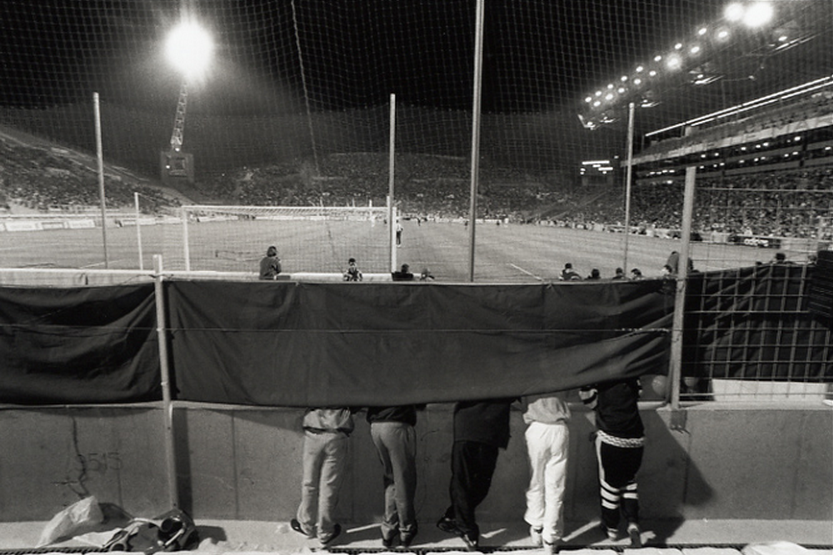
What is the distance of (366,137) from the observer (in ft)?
51.6

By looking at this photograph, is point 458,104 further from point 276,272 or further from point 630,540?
point 630,540

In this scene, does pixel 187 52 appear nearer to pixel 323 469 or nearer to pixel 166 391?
pixel 166 391

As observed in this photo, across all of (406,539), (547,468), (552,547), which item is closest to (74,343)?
(406,539)

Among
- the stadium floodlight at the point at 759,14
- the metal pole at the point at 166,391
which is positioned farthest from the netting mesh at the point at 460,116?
the metal pole at the point at 166,391

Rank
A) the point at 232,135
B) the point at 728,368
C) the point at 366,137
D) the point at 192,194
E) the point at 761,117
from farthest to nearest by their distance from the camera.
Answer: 1. the point at 192,194
2. the point at 761,117
3. the point at 232,135
4. the point at 366,137
5. the point at 728,368

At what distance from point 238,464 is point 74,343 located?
176 cm

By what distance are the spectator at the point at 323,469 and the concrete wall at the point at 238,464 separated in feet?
1.02

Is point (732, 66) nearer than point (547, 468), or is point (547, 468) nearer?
point (547, 468)

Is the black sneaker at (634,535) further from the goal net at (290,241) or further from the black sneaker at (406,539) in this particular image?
the goal net at (290,241)

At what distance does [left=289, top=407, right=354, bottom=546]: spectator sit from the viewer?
13.2 ft

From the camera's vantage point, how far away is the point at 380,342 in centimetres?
429

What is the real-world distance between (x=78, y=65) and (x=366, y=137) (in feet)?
25.0

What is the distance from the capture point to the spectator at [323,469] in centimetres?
402

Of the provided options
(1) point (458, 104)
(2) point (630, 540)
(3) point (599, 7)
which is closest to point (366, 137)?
(1) point (458, 104)
